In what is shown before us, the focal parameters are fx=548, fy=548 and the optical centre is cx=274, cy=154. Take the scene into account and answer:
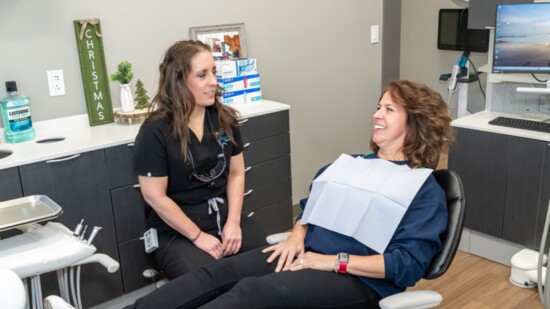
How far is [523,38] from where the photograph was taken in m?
2.58

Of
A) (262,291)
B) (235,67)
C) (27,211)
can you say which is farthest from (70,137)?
(262,291)

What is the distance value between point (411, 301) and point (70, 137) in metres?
1.61

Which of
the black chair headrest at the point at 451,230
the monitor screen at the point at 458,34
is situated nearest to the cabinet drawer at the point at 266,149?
the black chair headrest at the point at 451,230

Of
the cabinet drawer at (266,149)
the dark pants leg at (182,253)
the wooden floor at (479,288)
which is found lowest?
the wooden floor at (479,288)

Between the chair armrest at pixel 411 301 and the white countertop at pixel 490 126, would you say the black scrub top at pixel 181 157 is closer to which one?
the chair armrest at pixel 411 301

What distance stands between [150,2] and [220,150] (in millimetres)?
965

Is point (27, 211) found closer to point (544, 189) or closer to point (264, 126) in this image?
point (264, 126)

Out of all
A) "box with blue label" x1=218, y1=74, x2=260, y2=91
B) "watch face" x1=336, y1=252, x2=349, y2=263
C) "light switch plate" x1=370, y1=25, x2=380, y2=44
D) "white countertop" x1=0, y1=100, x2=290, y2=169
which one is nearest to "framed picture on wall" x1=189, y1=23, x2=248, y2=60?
"box with blue label" x1=218, y1=74, x2=260, y2=91

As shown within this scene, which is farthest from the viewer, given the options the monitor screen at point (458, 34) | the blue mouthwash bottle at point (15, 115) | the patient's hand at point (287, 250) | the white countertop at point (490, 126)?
the monitor screen at point (458, 34)

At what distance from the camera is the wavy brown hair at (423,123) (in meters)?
1.76

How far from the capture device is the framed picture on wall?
9.30ft

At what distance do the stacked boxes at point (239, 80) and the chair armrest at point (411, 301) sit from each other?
158cm

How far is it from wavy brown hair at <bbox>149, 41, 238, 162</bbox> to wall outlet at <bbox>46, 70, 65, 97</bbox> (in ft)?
2.15

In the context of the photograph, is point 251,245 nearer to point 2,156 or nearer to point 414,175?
point 414,175
